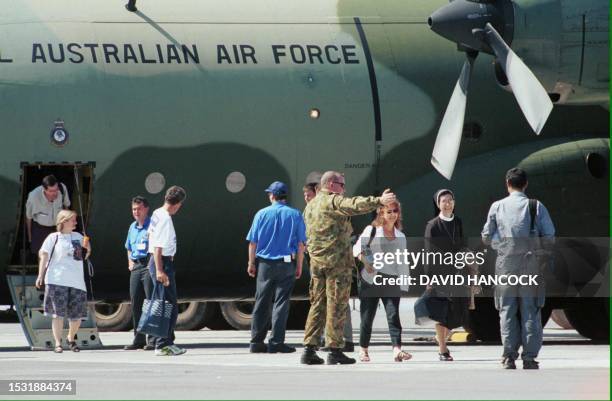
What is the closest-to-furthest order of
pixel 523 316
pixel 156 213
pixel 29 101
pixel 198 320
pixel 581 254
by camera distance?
pixel 523 316 < pixel 156 213 < pixel 29 101 < pixel 581 254 < pixel 198 320

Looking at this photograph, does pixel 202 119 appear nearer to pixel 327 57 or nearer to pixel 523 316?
pixel 327 57

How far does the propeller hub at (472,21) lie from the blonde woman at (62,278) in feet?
17.3

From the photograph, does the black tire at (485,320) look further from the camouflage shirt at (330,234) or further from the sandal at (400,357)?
the camouflage shirt at (330,234)

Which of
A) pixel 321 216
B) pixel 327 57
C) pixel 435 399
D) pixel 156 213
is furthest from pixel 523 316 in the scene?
pixel 327 57

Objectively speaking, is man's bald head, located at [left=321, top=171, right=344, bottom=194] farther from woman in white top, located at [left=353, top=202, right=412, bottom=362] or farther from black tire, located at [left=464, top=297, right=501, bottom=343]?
black tire, located at [left=464, top=297, right=501, bottom=343]

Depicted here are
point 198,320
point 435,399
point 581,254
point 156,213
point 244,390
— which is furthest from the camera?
point 198,320

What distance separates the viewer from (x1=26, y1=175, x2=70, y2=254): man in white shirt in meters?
19.8

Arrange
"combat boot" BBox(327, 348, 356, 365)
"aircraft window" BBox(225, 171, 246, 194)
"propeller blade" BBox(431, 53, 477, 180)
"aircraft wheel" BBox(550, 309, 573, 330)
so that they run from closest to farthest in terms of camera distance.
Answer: "combat boot" BBox(327, 348, 356, 365) → "propeller blade" BBox(431, 53, 477, 180) → "aircraft window" BBox(225, 171, 246, 194) → "aircraft wheel" BBox(550, 309, 573, 330)

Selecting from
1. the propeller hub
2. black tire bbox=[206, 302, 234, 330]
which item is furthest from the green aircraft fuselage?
black tire bbox=[206, 302, 234, 330]

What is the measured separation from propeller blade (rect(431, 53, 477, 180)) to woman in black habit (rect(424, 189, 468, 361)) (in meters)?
1.56

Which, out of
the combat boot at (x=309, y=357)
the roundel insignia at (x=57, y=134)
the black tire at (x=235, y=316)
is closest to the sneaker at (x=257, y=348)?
the combat boot at (x=309, y=357)

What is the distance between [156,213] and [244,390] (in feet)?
17.6

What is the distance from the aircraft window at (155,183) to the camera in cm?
2044

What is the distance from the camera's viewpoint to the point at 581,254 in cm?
2138
